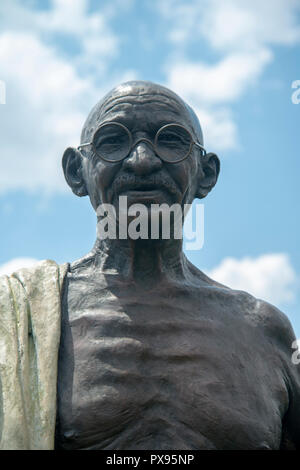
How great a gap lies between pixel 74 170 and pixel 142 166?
831mm

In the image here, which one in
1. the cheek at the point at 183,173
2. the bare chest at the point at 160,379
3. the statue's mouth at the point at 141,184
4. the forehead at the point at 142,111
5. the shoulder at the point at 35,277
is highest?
the forehead at the point at 142,111

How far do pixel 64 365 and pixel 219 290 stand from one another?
1290mm

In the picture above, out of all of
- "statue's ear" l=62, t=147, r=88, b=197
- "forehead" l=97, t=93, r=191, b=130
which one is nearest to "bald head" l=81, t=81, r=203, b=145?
"forehead" l=97, t=93, r=191, b=130

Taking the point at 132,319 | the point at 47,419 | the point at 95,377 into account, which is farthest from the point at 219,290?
the point at 47,419

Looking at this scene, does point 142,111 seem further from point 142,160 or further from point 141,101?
point 142,160

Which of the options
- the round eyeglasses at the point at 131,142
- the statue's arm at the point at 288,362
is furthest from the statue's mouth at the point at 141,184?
the statue's arm at the point at 288,362

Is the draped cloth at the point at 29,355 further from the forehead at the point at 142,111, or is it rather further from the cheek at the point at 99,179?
the forehead at the point at 142,111

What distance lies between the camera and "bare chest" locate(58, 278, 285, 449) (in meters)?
5.62

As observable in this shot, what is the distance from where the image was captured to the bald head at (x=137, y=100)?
642 centimetres

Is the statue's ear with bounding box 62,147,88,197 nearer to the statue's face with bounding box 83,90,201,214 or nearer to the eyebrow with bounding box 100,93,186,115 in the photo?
the statue's face with bounding box 83,90,201,214

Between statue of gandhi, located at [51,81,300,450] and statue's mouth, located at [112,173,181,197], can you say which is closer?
statue of gandhi, located at [51,81,300,450]

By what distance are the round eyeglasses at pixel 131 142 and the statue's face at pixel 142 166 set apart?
0.03 m

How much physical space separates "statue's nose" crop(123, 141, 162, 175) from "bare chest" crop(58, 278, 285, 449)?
2.69 ft
